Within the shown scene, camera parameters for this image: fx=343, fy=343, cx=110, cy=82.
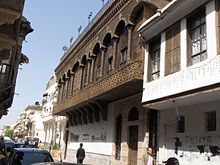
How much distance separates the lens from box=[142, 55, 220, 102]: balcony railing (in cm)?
1042

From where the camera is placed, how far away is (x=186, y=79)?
11.7m

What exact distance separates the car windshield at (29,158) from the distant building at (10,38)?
3611 millimetres

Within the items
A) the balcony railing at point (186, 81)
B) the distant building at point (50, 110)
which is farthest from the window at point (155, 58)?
the distant building at point (50, 110)

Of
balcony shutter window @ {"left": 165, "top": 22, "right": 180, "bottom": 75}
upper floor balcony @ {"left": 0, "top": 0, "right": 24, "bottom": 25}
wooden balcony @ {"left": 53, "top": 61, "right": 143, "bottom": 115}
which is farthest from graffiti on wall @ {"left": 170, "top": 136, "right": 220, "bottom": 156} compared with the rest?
upper floor balcony @ {"left": 0, "top": 0, "right": 24, "bottom": 25}

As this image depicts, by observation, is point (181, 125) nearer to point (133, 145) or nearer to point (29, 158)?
point (133, 145)

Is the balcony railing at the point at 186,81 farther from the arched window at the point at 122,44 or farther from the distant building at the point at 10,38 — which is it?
the distant building at the point at 10,38

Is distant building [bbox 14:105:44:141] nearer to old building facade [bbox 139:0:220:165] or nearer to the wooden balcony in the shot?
the wooden balcony

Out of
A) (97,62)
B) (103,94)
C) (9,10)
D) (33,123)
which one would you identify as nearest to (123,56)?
(103,94)

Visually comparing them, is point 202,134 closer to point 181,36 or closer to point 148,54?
point 181,36

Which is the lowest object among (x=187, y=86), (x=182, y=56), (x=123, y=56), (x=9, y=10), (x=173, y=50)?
(x=187, y=86)

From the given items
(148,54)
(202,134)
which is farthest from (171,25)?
(202,134)

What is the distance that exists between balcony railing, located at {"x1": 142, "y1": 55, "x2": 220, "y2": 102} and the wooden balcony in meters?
1.30

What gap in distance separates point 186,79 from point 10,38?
604 cm

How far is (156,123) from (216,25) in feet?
20.2
